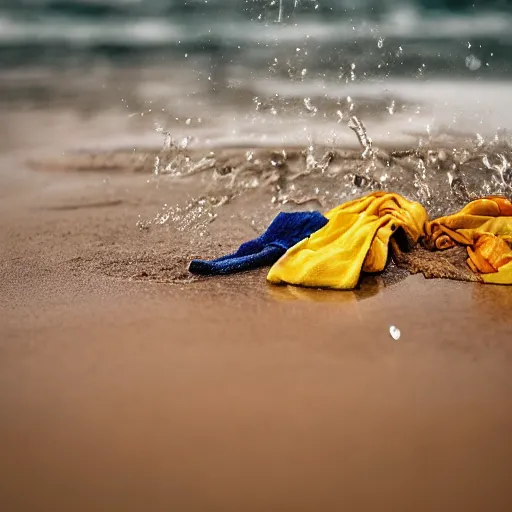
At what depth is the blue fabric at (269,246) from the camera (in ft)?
6.73

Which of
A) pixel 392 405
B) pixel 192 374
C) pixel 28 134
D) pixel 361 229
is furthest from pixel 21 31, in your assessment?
pixel 392 405

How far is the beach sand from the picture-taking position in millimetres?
1045

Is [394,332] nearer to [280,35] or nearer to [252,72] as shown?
[252,72]

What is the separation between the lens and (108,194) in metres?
3.13

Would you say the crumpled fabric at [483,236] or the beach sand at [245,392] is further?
the crumpled fabric at [483,236]

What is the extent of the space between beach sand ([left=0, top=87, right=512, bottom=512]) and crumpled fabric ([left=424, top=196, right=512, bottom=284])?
0.31 ft

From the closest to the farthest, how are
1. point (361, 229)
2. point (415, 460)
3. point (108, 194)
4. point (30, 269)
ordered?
point (415, 460) → point (361, 229) → point (30, 269) → point (108, 194)

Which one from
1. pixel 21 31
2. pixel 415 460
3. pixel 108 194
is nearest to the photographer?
pixel 415 460

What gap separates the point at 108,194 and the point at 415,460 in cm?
239

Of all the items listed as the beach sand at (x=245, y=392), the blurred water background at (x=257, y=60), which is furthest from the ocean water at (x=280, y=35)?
the beach sand at (x=245, y=392)

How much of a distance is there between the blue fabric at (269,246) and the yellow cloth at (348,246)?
0.09 metres

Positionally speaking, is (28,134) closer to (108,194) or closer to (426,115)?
(108,194)

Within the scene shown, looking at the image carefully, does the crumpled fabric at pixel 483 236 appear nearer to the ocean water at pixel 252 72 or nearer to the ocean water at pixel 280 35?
the ocean water at pixel 252 72

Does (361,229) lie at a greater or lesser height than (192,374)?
greater
